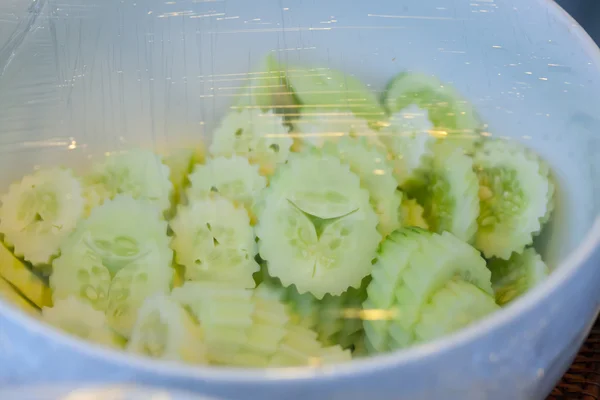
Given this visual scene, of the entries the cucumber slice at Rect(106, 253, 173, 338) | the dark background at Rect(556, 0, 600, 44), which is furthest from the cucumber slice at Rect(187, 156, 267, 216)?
the dark background at Rect(556, 0, 600, 44)

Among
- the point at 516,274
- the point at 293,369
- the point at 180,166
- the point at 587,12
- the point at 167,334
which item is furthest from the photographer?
the point at 587,12

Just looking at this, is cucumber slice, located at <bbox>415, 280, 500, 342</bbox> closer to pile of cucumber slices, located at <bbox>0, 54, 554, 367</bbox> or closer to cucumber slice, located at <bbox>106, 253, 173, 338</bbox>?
pile of cucumber slices, located at <bbox>0, 54, 554, 367</bbox>

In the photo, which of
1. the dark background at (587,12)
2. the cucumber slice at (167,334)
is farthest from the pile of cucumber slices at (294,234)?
the dark background at (587,12)

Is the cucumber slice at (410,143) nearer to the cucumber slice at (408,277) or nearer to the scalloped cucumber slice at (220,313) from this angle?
the cucumber slice at (408,277)

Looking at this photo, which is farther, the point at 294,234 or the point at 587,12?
the point at 587,12

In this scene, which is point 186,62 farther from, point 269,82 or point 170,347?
point 170,347

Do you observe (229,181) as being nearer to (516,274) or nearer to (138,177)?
(138,177)

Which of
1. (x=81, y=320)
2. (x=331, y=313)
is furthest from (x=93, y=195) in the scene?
(x=331, y=313)

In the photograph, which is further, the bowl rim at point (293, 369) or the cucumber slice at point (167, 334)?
the cucumber slice at point (167, 334)
